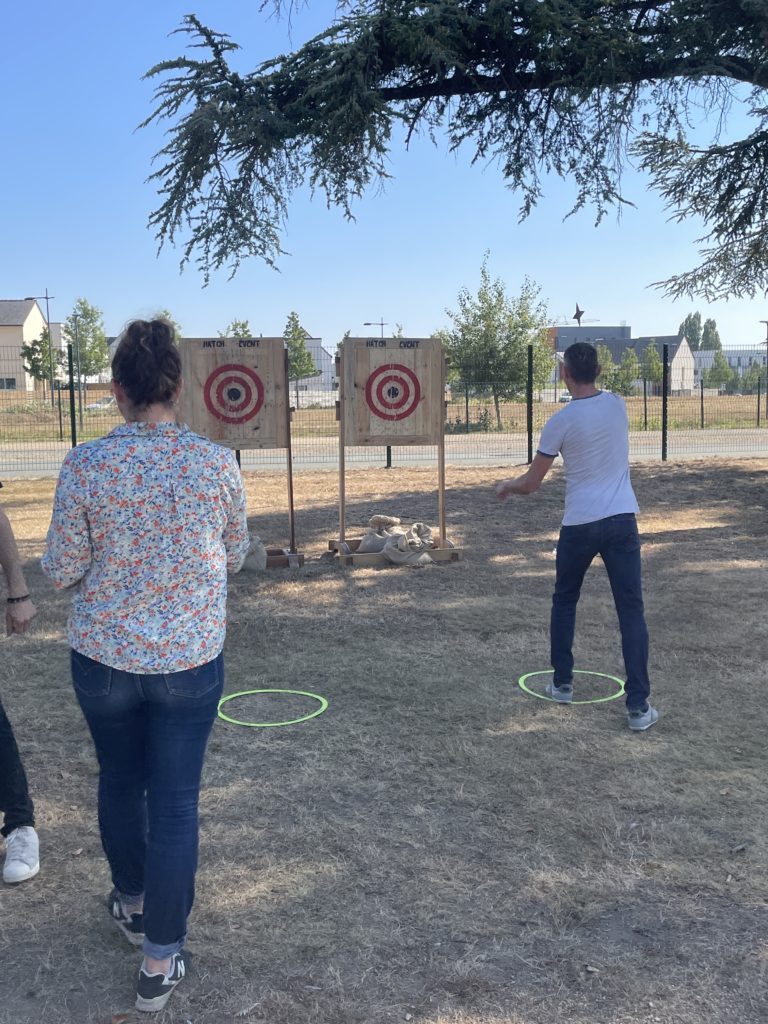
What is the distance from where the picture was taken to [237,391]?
28.2 feet

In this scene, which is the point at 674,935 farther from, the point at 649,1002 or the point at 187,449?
the point at 187,449

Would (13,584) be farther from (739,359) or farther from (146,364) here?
(739,359)

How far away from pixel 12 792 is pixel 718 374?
1204 inches

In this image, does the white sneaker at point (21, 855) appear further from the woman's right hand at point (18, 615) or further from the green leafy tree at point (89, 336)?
the green leafy tree at point (89, 336)

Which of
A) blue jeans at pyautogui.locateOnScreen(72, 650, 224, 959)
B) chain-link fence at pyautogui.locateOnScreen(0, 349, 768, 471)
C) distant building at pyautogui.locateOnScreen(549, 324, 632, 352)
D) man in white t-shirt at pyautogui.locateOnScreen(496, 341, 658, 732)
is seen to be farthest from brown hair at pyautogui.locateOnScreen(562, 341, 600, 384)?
distant building at pyautogui.locateOnScreen(549, 324, 632, 352)

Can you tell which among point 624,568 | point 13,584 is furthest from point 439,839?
point 13,584

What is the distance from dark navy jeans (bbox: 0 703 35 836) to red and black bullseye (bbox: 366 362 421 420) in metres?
5.91

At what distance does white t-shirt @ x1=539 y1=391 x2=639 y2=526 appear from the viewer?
436cm

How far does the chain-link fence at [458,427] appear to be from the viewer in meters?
18.5

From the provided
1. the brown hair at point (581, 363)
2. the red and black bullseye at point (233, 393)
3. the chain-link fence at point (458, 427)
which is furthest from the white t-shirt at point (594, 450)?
the chain-link fence at point (458, 427)

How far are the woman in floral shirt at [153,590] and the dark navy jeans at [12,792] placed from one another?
3.05ft

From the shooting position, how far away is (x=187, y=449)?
231 centimetres

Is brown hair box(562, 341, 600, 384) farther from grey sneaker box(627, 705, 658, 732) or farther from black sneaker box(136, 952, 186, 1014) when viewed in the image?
black sneaker box(136, 952, 186, 1014)

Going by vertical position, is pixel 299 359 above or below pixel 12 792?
above
